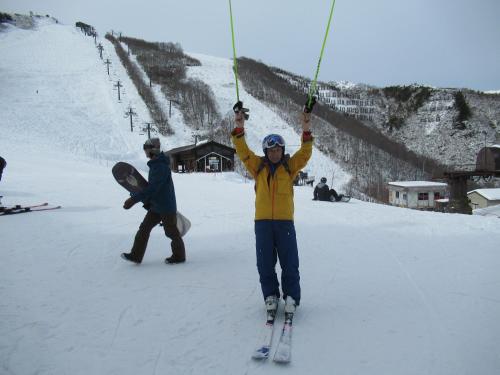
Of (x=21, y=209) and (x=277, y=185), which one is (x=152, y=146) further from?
(x=21, y=209)

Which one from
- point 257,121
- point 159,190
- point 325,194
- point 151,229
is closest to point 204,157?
point 257,121

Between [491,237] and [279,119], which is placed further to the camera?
[279,119]

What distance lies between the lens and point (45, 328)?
3240 millimetres

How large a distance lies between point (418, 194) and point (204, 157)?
2705 cm

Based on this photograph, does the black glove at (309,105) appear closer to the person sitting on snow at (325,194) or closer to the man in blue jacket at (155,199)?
the man in blue jacket at (155,199)

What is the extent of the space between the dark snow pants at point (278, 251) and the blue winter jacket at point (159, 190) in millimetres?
1881

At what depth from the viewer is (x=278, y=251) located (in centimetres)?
352

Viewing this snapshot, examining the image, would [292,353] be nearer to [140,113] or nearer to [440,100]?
[140,113]

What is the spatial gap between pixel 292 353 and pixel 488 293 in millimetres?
2583

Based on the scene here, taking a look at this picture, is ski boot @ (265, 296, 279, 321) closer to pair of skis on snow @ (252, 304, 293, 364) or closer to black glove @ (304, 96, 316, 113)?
pair of skis on snow @ (252, 304, 293, 364)

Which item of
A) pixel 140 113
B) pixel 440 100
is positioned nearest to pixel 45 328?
pixel 140 113

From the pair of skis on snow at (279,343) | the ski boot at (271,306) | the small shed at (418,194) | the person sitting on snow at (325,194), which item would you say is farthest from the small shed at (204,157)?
the pair of skis on snow at (279,343)

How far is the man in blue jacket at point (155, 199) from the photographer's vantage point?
486 cm

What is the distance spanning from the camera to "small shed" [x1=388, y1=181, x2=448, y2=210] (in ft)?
151
